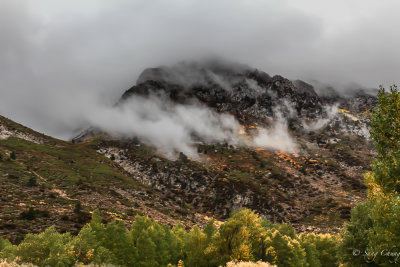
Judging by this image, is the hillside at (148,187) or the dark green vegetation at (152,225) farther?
the hillside at (148,187)

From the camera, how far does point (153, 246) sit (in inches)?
1435

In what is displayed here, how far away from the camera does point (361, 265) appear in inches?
939

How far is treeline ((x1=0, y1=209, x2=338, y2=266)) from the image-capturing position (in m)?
26.8

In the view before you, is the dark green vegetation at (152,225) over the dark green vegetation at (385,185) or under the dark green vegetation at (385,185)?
under

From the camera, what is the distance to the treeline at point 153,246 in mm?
26828

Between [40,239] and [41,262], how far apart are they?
332 cm

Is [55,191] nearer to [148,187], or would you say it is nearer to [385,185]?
[148,187]

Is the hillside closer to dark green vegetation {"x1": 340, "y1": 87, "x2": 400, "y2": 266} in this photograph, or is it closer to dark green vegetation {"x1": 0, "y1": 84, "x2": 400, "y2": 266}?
dark green vegetation {"x1": 0, "y1": 84, "x2": 400, "y2": 266}

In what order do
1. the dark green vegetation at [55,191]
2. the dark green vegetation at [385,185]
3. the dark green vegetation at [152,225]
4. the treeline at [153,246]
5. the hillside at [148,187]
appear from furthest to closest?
1. the hillside at [148,187]
2. the dark green vegetation at [55,191]
3. the treeline at [153,246]
4. the dark green vegetation at [152,225]
5. the dark green vegetation at [385,185]

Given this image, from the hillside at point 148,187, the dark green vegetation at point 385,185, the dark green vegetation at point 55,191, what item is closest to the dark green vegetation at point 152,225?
the dark green vegetation at point 385,185

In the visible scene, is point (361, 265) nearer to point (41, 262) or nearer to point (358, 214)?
point (358, 214)

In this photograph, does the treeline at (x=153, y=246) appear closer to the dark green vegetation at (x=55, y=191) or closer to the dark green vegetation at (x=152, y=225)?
the dark green vegetation at (x=152, y=225)

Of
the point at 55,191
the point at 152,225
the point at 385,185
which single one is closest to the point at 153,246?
the point at 152,225

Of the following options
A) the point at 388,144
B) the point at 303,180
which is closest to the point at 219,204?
the point at 303,180
